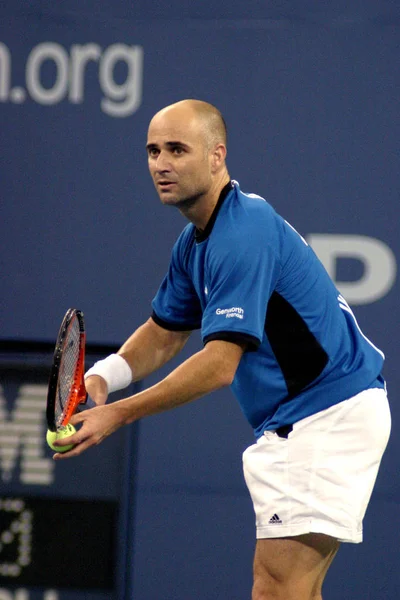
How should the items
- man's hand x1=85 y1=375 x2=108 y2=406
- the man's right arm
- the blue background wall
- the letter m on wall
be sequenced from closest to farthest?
1. man's hand x1=85 y1=375 x2=108 y2=406
2. the man's right arm
3. the letter m on wall
4. the blue background wall

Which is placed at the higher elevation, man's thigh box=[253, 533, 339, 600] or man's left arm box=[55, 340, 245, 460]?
man's left arm box=[55, 340, 245, 460]

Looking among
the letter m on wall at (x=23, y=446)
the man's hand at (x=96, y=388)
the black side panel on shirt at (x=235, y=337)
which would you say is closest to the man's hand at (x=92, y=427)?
the black side panel on shirt at (x=235, y=337)

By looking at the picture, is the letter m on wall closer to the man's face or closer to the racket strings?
the racket strings

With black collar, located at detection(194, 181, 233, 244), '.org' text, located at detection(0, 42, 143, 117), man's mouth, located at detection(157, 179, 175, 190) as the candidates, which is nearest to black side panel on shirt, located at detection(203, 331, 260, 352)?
black collar, located at detection(194, 181, 233, 244)

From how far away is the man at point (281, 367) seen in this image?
2.92m

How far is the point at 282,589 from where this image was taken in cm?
303

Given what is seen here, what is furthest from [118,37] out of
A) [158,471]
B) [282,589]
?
[282,589]

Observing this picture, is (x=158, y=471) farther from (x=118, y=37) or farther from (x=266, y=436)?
(x=118, y=37)

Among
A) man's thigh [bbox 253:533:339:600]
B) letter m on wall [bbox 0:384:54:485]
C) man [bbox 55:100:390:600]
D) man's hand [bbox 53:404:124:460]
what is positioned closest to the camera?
man's hand [bbox 53:404:124:460]

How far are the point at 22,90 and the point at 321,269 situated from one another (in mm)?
1661

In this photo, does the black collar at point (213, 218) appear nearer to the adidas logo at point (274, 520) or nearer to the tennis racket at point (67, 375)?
the tennis racket at point (67, 375)

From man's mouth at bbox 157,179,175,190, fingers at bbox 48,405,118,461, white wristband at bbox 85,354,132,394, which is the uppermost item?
man's mouth at bbox 157,179,175,190

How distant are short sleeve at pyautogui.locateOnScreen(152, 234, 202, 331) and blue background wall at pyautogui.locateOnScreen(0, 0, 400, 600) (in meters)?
0.86

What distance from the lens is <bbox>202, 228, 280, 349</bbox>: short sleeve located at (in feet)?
9.24
